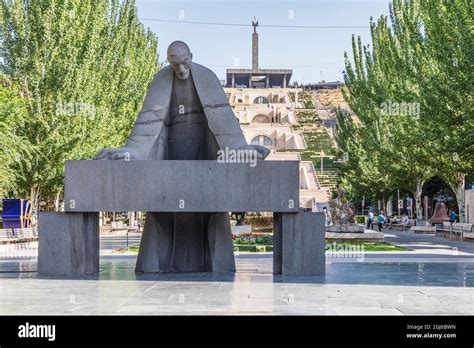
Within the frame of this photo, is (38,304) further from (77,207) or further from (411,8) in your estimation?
(411,8)

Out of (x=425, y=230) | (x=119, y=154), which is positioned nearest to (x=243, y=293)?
(x=119, y=154)

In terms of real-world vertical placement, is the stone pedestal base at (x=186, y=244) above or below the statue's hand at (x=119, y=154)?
below

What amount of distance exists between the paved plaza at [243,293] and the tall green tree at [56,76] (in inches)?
622

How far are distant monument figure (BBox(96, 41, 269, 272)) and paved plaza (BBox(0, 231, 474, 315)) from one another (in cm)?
63

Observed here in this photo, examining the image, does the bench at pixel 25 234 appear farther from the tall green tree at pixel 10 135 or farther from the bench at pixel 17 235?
the tall green tree at pixel 10 135

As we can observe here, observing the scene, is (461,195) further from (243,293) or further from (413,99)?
(243,293)

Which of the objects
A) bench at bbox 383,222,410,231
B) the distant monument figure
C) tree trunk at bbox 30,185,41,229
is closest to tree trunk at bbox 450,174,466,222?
bench at bbox 383,222,410,231

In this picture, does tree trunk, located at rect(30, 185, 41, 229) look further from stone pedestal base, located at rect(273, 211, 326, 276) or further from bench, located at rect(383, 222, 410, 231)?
bench, located at rect(383, 222, 410, 231)

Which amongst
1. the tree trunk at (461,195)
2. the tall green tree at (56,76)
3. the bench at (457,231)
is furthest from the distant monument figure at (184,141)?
the tree trunk at (461,195)

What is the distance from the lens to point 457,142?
25203mm

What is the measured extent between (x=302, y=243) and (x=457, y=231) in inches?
796

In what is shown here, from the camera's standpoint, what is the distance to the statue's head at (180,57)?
11.9 meters

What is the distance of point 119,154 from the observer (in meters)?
11.5
